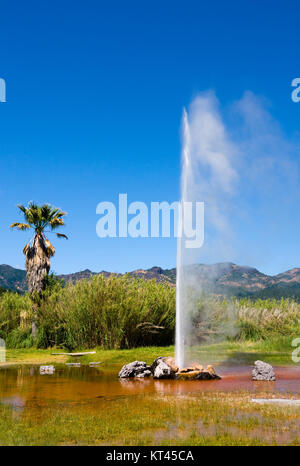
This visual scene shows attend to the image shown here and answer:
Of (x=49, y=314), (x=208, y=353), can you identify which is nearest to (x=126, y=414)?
(x=208, y=353)

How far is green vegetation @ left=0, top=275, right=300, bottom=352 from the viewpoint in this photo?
2525 centimetres

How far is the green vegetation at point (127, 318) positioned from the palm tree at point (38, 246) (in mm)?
783

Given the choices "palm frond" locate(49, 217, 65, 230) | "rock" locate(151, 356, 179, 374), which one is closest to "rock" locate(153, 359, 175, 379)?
"rock" locate(151, 356, 179, 374)

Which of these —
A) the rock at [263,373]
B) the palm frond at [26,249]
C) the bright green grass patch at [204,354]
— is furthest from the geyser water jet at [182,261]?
the palm frond at [26,249]

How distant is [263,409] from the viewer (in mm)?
10109

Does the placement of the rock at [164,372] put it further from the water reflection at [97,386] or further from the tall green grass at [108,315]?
the tall green grass at [108,315]

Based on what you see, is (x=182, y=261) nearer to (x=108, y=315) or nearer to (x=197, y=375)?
(x=197, y=375)

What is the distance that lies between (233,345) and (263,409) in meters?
Answer: 17.9

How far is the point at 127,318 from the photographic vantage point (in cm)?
2498

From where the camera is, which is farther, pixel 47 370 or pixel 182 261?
pixel 182 261

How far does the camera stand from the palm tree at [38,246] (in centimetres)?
3167

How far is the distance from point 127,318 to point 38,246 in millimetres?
10199

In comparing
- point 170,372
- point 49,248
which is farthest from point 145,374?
point 49,248
